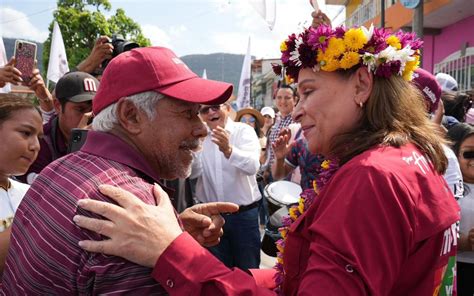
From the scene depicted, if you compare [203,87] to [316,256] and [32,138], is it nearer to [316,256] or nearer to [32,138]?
[316,256]

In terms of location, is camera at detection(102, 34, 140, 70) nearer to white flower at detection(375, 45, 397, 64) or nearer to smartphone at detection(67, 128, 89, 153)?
smartphone at detection(67, 128, 89, 153)

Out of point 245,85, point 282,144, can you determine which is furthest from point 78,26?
point 282,144

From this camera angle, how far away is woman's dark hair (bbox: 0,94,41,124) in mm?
2465

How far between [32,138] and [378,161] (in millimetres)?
2080

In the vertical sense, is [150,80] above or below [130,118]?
above

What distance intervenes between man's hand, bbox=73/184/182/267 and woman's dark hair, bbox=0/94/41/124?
1.55 meters

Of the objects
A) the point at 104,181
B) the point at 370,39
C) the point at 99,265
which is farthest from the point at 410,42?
the point at 99,265

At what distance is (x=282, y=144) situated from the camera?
4.05 metres

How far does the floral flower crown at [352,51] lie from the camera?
5.15 feet

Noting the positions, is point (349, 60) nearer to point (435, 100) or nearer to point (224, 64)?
point (435, 100)

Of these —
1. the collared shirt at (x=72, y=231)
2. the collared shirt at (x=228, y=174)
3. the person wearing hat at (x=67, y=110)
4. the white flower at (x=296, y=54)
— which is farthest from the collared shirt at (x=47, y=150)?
the white flower at (x=296, y=54)

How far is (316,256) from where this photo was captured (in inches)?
49.8

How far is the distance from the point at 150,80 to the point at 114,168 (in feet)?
1.19

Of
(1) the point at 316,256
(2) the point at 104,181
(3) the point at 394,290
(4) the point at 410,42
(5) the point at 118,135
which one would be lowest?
(3) the point at 394,290
